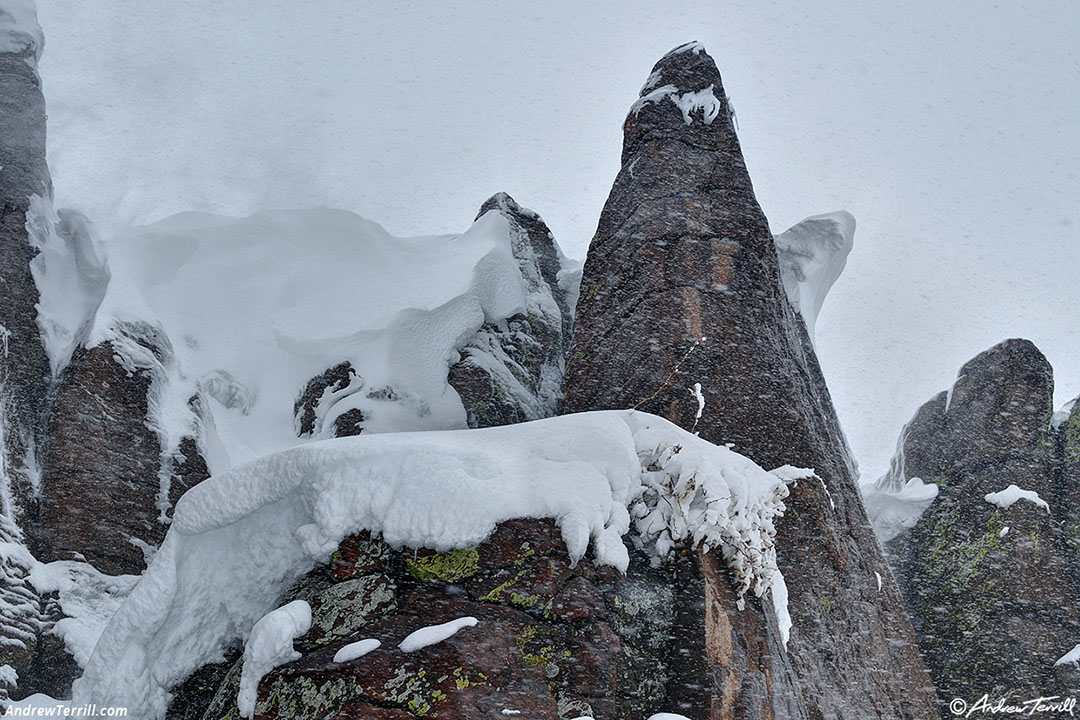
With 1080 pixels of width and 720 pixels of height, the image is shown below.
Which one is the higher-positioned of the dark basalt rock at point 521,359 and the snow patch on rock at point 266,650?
the dark basalt rock at point 521,359

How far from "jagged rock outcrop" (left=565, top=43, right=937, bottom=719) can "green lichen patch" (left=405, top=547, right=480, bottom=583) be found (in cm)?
124

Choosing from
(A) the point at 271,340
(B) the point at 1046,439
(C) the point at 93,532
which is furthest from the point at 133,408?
(B) the point at 1046,439

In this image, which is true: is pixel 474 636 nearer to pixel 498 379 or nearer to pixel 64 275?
pixel 498 379

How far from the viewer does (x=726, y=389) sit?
328 inches

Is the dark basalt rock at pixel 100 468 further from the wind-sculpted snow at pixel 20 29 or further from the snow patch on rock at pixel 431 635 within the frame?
the wind-sculpted snow at pixel 20 29

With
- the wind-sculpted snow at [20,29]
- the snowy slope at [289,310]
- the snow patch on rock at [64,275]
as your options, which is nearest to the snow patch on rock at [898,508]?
the snowy slope at [289,310]

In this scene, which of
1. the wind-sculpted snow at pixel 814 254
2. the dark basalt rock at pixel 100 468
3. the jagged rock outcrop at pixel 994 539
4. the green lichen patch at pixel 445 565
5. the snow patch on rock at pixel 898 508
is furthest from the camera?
the wind-sculpted snow at pixel 814 254

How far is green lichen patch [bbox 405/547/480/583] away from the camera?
173 inches

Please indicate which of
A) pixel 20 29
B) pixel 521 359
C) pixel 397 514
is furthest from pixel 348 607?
pixel 20 29

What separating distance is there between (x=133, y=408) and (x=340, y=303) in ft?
14.0

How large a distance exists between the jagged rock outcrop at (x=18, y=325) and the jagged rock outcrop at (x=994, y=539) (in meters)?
10.4

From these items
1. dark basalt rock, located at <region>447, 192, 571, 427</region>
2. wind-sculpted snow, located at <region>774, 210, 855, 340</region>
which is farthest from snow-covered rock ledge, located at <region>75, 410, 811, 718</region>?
wind-sculpted snow, located at <region>774, 210, 855, 340</region>

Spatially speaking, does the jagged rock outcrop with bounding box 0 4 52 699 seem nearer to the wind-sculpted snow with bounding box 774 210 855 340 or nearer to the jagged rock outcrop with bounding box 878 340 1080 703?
the jagged rock outcrop with bounding box 878 340 1080 703

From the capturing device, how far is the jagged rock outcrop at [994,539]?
10273mm
